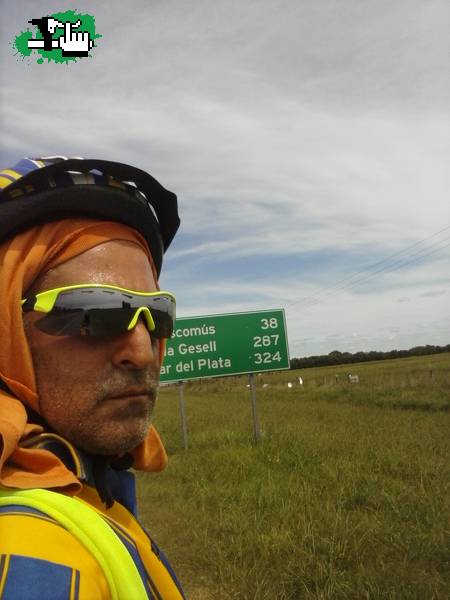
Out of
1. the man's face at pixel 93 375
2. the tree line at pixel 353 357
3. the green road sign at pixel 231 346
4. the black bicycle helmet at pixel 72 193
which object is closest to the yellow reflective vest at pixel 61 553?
the man's face at pixel 93 375

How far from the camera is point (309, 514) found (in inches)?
205

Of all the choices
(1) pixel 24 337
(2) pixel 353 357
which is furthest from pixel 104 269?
(2) pixel 353 357

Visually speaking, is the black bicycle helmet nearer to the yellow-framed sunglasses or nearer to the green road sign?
the yellow-framed sunglasses

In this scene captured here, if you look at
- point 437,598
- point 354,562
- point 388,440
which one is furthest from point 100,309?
point 388,440

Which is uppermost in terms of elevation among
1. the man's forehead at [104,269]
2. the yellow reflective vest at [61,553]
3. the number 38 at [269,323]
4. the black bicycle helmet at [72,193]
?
the number 38 at [269,323]

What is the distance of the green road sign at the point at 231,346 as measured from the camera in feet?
37.7

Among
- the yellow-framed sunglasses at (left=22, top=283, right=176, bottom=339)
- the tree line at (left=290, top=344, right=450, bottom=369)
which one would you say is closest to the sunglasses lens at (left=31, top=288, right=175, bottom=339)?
the yellow-framed sunglasses at (left=22, top=283, right=176, bottom=339)

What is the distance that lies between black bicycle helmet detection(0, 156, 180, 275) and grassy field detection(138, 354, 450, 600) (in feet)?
10.8

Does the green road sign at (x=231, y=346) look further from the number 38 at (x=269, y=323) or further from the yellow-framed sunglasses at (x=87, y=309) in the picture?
the yellow-framed sunglasses at (x=87, y=309)

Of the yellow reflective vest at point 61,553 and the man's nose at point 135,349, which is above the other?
the man's nose at point 135,349

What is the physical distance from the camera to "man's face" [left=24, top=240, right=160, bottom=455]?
1177mm

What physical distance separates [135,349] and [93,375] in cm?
12

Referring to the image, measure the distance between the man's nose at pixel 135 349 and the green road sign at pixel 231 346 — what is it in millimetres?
10232

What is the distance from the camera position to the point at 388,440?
9219 millimetres
